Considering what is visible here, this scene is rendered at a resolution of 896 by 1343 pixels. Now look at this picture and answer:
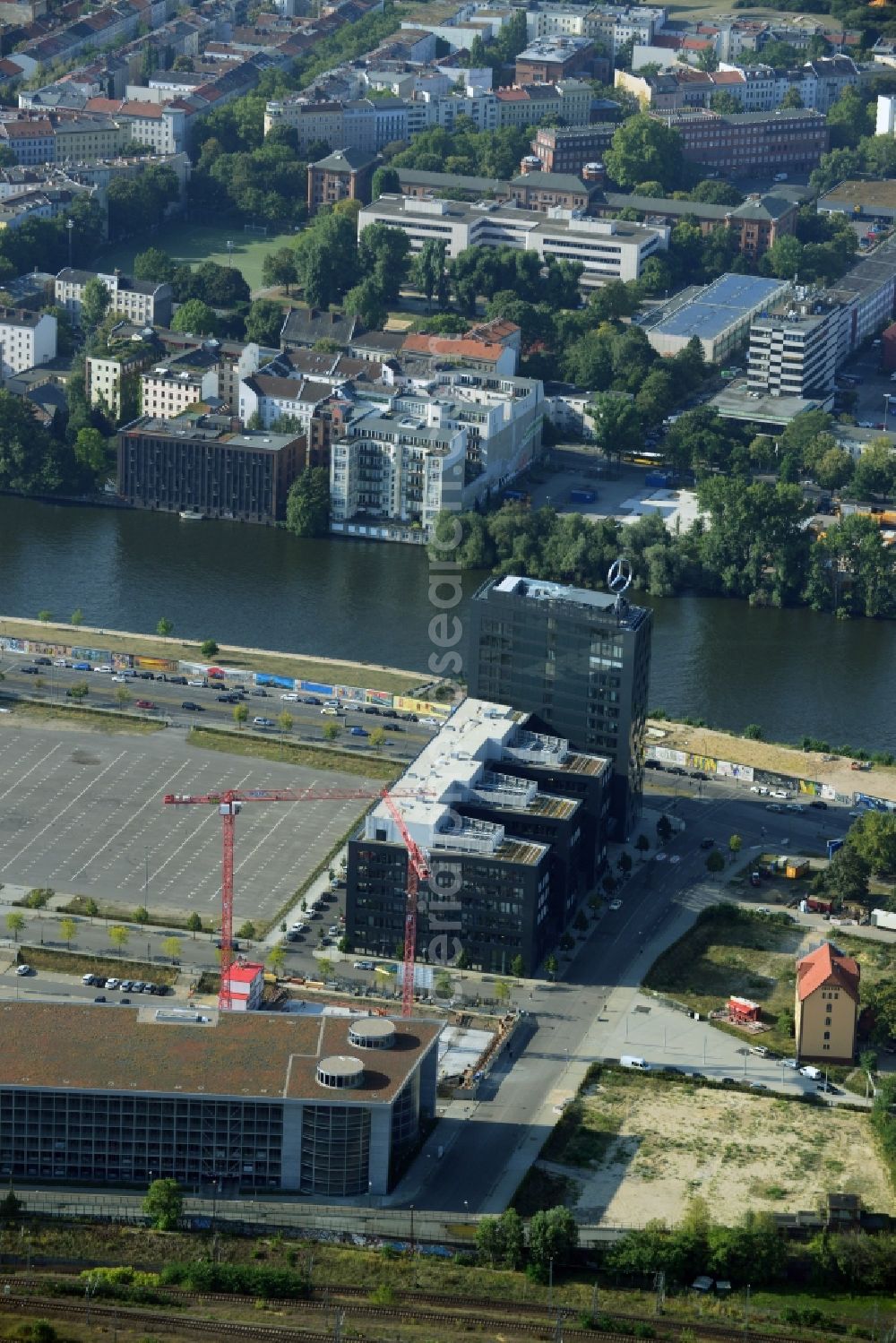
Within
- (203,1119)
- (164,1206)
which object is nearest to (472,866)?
(203,1119)

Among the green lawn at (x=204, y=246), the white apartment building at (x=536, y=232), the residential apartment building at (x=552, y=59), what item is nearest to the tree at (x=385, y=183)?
the white apartment building at (x=536, y=232)

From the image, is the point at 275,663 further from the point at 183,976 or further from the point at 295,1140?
the point at 295,1140

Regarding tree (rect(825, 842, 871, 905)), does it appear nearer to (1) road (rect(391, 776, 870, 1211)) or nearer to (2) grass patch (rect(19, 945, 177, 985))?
(1) road (rect(391, 776, 870, 1211))

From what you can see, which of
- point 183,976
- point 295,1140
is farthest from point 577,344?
point 295,1140

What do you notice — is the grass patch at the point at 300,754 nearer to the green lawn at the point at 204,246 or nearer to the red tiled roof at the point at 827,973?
the red tiled roof at the point at 827,973

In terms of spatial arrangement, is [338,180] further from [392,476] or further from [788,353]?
[392,476]

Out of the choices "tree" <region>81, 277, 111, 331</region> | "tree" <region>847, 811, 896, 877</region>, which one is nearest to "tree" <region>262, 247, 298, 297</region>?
"tree" <region>81, 277, 111, 331</region>
